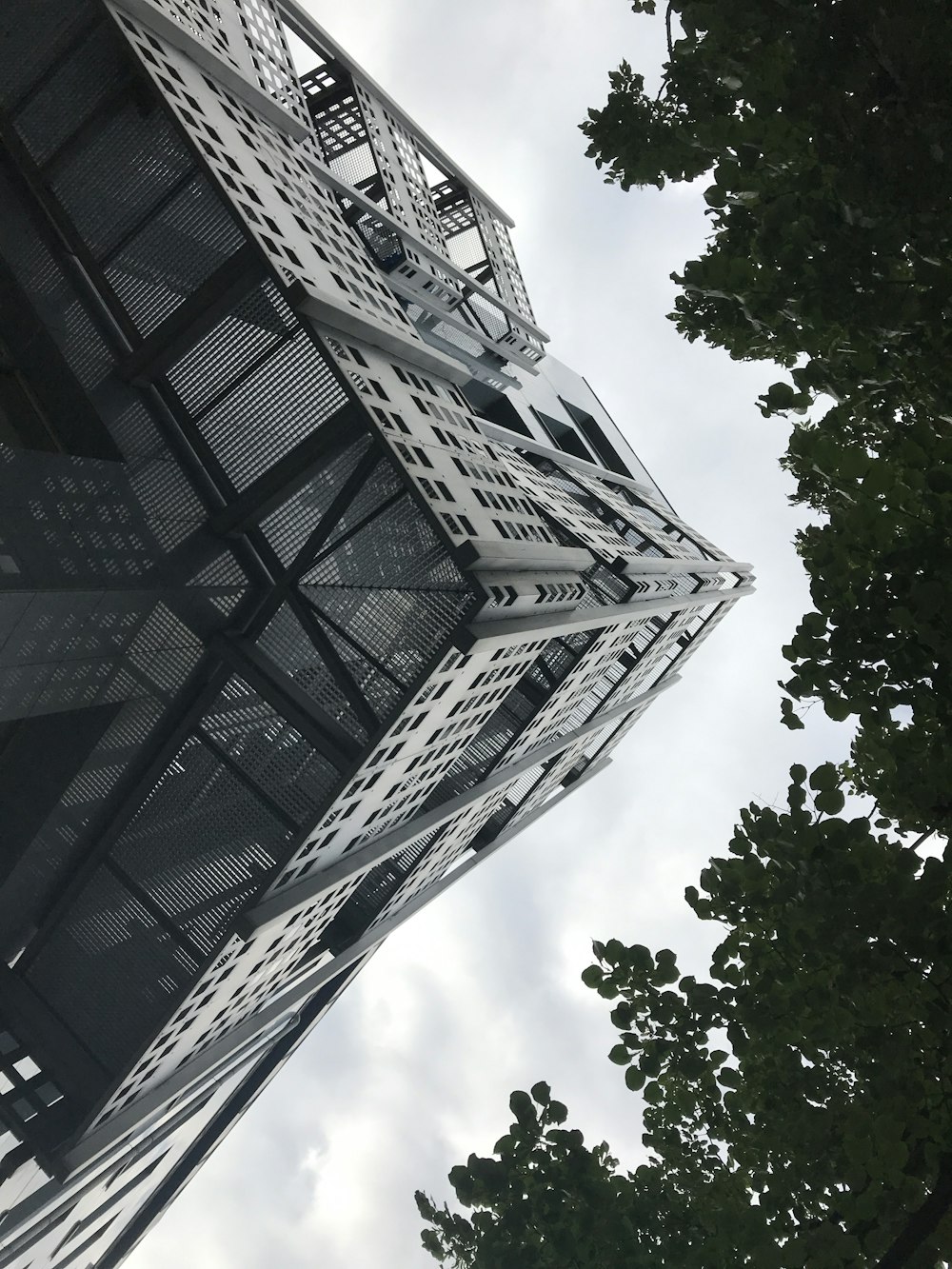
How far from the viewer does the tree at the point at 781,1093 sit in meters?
3.96

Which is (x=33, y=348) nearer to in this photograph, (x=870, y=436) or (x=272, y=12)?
(x=870, y=436)

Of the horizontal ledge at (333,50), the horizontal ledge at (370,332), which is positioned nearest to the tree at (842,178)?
the horizontal ledge at (370,332)

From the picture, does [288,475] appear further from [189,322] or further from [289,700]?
[289,700]

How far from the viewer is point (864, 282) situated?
15.4ft

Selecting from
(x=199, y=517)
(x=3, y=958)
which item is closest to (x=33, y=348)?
(x=199, y=517)

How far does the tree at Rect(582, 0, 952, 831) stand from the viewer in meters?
4.23

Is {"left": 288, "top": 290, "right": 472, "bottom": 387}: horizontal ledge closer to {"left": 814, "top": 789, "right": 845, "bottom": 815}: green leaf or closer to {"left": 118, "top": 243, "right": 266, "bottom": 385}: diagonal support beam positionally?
{"left": 118, "top": 243, "right": 266, "bottom": 385}: diagonal support beam

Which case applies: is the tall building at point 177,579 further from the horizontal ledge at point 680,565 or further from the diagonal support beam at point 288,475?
→ the horizontal ledge at point 680,565

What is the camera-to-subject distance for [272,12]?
33562 mm

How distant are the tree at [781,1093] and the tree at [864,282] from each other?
22.7 inches

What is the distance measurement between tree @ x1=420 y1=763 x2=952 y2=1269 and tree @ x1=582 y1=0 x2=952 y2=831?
576 mm

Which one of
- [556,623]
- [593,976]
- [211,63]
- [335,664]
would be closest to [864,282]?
[593,976]

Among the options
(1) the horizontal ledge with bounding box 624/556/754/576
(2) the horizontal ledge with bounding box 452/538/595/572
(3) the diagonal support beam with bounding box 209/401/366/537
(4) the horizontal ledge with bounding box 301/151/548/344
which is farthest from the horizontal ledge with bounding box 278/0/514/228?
(3) the diagonal support beam with bounding box 209/401/366/537

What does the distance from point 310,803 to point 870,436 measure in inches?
439
